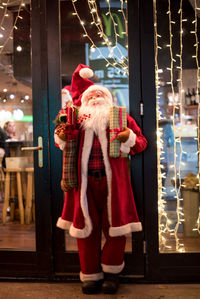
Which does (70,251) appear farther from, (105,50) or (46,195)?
(105,50)

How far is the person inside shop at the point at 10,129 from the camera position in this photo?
270 cm

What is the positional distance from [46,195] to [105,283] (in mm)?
813

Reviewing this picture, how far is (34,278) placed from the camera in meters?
2.53

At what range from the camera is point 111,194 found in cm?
221

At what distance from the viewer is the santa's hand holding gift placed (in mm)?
2205

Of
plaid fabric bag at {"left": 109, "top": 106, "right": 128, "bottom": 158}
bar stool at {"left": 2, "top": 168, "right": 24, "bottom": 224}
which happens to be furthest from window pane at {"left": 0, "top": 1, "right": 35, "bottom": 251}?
plaid fabric bag at {"left": 109, "top": 106, "right": 128, "bottom": 158}

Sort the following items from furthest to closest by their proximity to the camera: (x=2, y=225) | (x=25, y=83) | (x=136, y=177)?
1. (x=2, y=225)
2. (x=25, y=83)
3. (x=136, y=177)

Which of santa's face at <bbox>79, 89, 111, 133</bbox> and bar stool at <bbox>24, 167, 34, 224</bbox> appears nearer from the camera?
santa's face at <bbox>79, 89, 111, 133</bbox>

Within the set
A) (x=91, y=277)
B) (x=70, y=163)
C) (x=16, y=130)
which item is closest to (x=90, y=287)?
(x=91, y=277)

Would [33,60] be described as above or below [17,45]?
below

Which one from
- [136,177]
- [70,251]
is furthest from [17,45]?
[70,251]

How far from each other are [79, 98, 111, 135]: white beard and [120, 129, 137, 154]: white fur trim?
19cm

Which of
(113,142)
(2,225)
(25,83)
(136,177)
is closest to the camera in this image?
(113,142)

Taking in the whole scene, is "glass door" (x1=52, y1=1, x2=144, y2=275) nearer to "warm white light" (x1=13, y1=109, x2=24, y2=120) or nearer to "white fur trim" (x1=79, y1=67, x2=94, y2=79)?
"white fur trim" (x1=79, y1=67, x2=94, y2=79)
